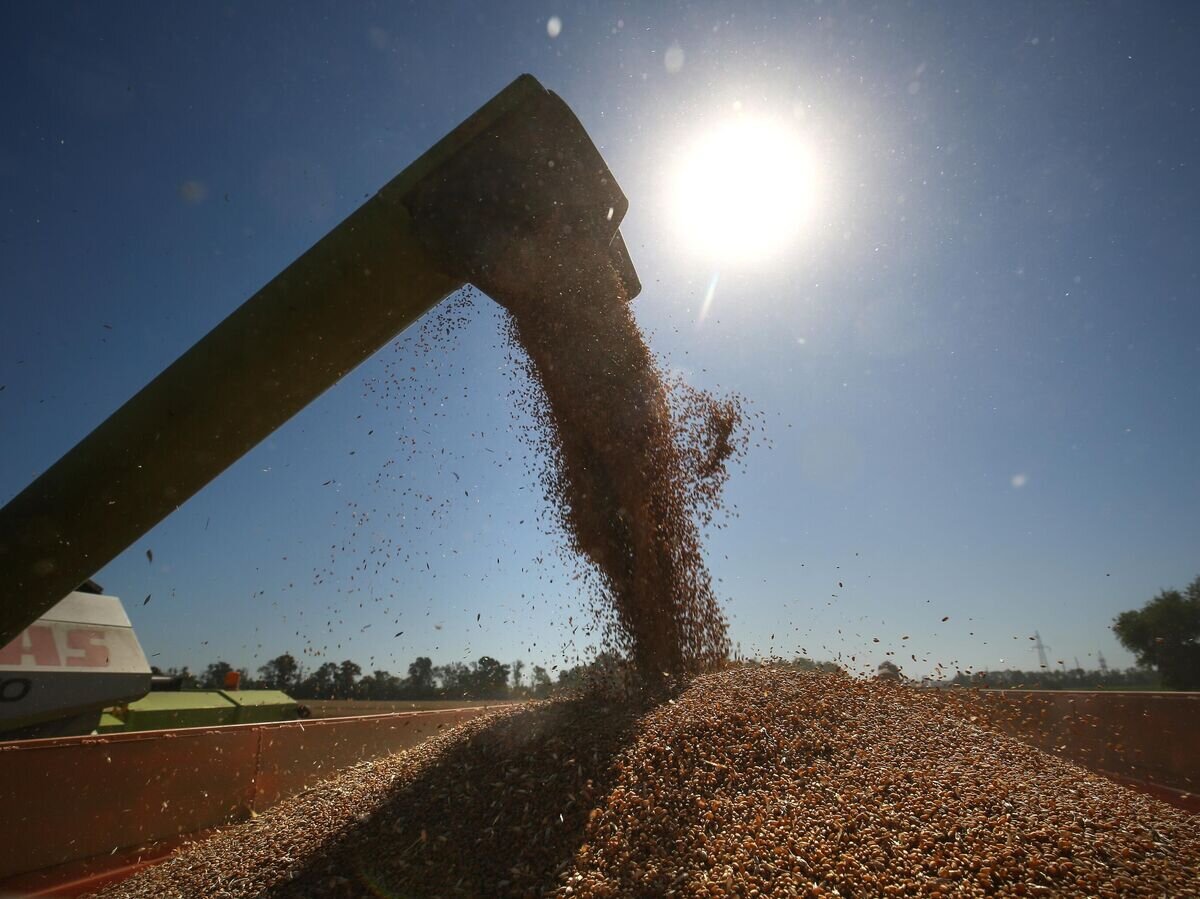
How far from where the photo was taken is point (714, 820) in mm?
2316

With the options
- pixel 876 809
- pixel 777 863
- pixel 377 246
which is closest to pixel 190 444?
pixel 377 246

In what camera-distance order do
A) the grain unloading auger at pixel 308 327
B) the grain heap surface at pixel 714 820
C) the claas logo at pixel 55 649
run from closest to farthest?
the grain heap surface at pixel 714 820 → the grain unloading auger at pixel 308 327 → the claas logo at pixel 55 649

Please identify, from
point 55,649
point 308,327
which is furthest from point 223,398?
point 55,649

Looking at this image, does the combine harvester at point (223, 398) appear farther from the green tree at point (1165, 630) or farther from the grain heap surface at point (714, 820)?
the green tree at point (1165, 630)

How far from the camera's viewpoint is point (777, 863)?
202 cm

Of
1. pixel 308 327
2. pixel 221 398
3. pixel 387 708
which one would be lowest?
pixel 387 708

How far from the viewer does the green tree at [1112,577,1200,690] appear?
23.7m

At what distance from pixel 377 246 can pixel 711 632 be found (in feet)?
11.9

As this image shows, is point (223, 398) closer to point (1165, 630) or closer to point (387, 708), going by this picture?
point (387, 708)

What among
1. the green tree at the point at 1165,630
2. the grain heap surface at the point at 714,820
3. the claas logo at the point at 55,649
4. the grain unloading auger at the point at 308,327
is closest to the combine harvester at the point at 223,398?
the grain unloading auger at the point at 308,327

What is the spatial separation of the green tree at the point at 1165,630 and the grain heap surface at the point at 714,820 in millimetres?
30167

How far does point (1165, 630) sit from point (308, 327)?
40190 mm

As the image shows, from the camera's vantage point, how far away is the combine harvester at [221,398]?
2740 millimetres

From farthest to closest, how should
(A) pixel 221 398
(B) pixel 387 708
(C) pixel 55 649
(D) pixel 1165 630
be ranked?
(D) pixel 1165 630
(B) pixel 387 708
(C) pixel 55 649
(A) pixel 221 398
